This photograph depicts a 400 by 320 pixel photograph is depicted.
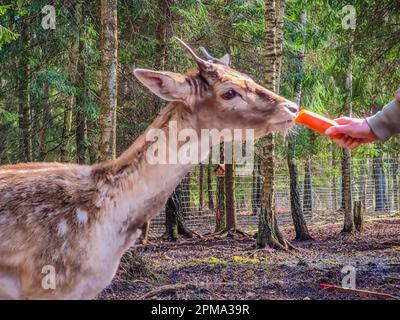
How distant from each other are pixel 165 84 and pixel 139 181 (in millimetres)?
758

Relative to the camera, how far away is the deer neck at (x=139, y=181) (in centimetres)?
395

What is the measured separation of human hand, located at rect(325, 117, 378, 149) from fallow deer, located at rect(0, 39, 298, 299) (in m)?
0.79

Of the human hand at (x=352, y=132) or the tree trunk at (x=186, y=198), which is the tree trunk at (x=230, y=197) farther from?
the human hand at (x=352, y=132)

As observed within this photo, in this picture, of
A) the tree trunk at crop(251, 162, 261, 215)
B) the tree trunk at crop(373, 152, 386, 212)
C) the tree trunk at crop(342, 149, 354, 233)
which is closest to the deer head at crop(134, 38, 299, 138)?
the tree trunk at crop(342, 149, 354, 233)

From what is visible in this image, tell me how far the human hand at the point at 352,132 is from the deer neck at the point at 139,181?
1161 millimetres

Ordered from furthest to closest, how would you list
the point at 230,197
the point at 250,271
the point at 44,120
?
1. the point at 230,197
2. the point at 44,120
3. the point at 250,271

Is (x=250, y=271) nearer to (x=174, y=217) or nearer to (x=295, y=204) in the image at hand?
(x=174, y=217)

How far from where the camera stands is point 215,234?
14680 millimetres

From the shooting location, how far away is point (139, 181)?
4.00 metres

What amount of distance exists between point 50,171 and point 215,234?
10802 millimetres

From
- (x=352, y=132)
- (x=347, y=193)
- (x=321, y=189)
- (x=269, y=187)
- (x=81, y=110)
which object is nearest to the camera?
(x=352, y=132)

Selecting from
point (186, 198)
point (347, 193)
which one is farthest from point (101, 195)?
point (186, 198)

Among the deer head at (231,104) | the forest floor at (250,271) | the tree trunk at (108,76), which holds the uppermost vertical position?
the tree trunk at (108,76)

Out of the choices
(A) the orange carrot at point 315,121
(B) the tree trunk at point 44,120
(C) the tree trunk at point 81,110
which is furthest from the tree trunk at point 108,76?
(B) the tree trunk at point 44,120
